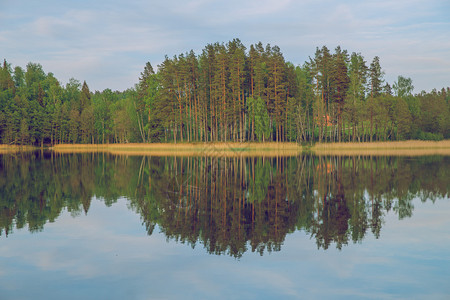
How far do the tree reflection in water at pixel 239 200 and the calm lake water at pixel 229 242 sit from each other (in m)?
0.09

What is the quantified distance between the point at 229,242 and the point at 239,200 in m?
7.58

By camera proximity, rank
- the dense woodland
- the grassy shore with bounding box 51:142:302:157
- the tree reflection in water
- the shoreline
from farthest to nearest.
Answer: the dense woodland
the shoreline
the grassy shore with bounding box 51:142:302:157
the tree reflection in water

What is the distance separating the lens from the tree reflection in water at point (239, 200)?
15.2m

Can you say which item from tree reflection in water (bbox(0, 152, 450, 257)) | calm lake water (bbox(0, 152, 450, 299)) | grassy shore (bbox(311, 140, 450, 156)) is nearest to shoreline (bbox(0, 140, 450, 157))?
grassy shore (bbox(311, 140, 450, 156))

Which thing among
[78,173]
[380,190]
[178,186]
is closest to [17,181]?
[78,173]

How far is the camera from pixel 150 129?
94438 millimetres

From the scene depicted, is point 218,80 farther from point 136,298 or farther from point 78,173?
point 136,298

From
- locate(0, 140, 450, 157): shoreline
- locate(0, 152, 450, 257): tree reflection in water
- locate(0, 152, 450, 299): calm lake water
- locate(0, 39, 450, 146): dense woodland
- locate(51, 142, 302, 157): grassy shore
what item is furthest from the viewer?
locate(0, 39, 450, 146): dense woodland

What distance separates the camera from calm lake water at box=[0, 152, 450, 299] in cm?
1044

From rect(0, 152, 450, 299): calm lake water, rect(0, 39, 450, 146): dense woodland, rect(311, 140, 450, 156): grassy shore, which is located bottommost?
rect(0, 152, 450, 299): calm lake water

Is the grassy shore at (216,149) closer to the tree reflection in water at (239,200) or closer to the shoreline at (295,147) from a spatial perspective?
the shoreline at (295,147)

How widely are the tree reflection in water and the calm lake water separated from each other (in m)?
0.09

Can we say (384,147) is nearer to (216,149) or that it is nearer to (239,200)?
(216,149)

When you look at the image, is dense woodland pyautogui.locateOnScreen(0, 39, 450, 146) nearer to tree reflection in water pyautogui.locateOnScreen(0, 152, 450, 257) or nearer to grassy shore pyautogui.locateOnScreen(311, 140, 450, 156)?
grassy shore pyautogui.locateOnScreen(311, 140, 450, 156)
